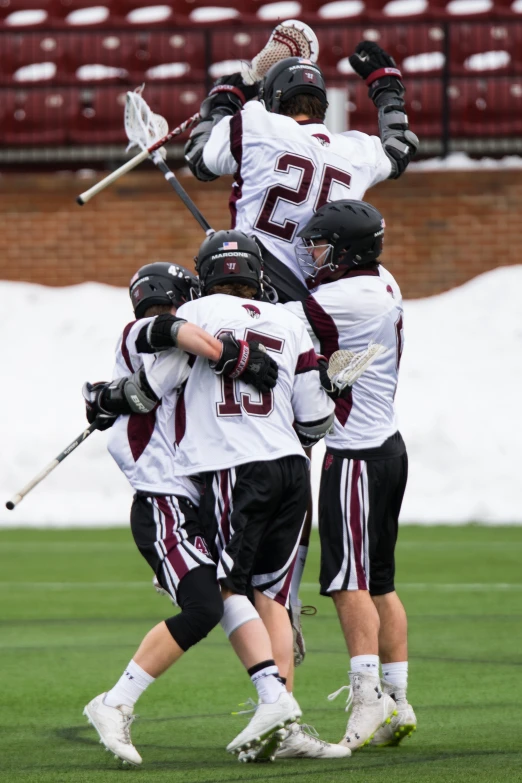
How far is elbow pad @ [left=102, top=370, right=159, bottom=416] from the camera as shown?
16.9 feet

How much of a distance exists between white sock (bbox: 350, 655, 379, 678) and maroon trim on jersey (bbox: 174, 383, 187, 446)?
105cm

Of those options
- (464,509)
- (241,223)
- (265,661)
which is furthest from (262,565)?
(464,509)

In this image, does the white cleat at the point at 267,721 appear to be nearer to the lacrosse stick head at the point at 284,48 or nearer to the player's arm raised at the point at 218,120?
the player's arm raised at the point at 218,120

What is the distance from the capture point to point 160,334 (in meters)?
5.07

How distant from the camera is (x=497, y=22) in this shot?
16.7 meters

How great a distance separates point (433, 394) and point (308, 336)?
10354 mm

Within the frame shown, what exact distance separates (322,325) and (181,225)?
11046 millimetres

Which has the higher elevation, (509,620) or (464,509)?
(509,620)

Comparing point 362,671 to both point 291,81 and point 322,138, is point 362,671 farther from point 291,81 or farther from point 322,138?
point 291,81

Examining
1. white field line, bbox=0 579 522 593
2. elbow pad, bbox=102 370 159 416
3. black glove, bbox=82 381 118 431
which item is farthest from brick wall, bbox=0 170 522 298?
elbow pad, bbox=102 370 159 416

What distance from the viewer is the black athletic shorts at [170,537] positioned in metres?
5.07

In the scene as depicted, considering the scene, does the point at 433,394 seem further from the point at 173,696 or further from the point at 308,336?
the point at 308,336

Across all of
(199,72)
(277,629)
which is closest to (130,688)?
(277,629)

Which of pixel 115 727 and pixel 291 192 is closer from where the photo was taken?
pixel 115 727
